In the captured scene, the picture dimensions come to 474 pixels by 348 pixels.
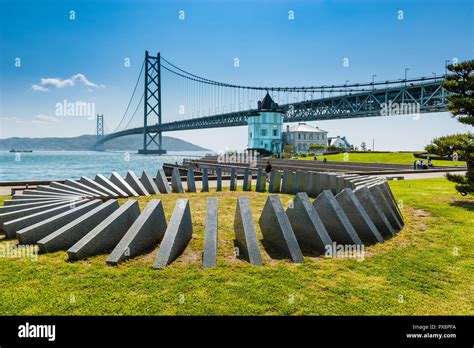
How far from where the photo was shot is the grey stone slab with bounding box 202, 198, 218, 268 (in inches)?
227

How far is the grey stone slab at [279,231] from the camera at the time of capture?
20.2ft

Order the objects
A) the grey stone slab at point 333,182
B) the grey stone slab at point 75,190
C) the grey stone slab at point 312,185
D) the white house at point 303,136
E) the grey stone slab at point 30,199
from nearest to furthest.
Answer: the grey stone slab at point 30,199, the grey stone slab at point 75,190, the grey stone slab at point 333,182, the grey stone slab at point 312,185, the white house at point 303,136

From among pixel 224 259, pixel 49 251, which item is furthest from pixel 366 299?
pixel 49 251

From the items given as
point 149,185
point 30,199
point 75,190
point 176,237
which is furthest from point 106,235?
point 149,185

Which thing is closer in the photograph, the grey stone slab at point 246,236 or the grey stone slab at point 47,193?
the grey stone slab at point 246,236

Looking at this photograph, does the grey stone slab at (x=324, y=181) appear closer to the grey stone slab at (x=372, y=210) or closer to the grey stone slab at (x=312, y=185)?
the grey stone slab at (x=312, y=185)

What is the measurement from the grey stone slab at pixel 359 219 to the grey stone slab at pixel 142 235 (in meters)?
4.11

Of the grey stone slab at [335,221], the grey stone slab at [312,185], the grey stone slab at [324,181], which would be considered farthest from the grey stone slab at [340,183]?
the grey stone slab at [335,221]

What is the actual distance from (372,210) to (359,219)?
0.88 metres

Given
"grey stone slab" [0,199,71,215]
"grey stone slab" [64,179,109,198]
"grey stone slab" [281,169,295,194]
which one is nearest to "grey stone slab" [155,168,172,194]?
"grey stone slab" [64,179,109,198]

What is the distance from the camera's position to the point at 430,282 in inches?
203
